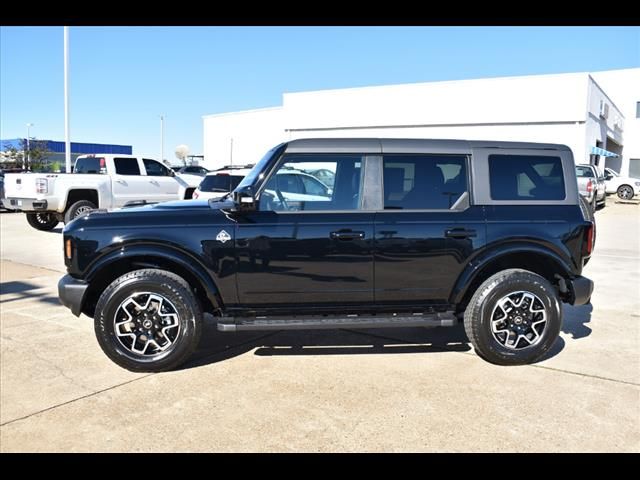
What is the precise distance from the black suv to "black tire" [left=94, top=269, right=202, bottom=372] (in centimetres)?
1

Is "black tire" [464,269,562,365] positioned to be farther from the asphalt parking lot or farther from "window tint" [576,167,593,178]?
"window tint" [576,167,593,178]

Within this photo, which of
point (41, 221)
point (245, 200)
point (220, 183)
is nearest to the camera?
point (245, 200)

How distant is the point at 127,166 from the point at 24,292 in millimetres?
7135

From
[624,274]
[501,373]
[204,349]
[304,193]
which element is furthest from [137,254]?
[624,274]

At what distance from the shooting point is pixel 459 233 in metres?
4.32

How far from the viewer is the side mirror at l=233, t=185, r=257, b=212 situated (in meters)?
4.15

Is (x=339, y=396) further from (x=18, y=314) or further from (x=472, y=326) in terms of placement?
(x=18, y=314)

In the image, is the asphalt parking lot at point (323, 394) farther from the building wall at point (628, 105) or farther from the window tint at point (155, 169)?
the building wall at point (628, 105)

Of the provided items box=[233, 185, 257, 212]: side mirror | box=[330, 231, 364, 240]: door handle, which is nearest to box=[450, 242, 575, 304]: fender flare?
box=[330, 231, 364, 240]: door handle

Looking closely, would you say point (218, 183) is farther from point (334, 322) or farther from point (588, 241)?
point (588, 241)

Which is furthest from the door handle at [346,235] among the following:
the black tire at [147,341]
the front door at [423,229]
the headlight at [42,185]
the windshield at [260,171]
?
the headlight at [42,185]

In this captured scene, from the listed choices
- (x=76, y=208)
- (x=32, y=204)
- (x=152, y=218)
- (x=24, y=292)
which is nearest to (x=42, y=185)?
(x=32, y=204)

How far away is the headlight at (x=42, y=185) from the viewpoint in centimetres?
1189

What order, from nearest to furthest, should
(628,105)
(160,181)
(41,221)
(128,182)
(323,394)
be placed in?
(323,394) < (128,182) < (41,221) < (160,181) < (628,105)
